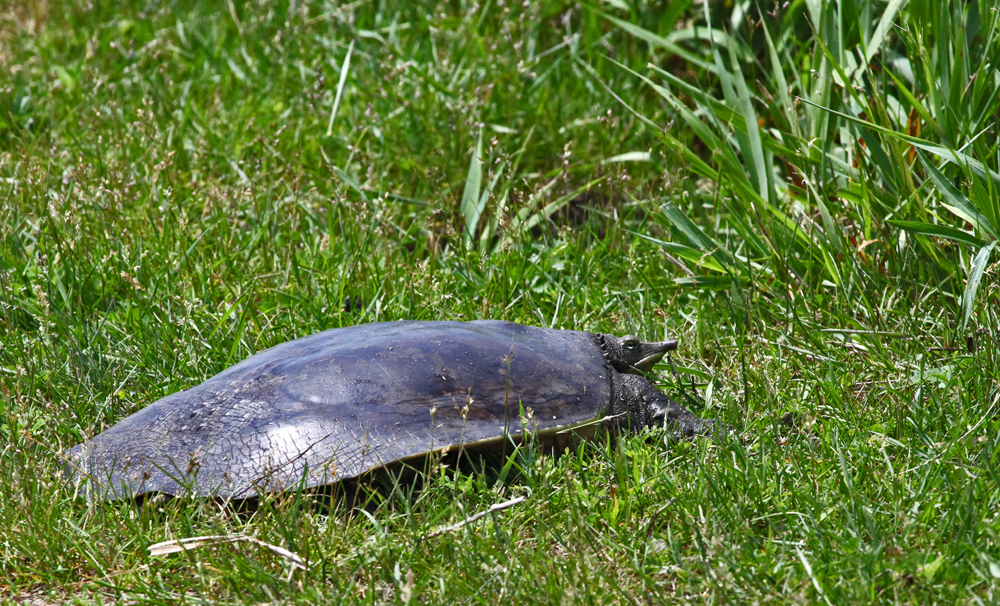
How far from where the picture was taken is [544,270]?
3.56 m

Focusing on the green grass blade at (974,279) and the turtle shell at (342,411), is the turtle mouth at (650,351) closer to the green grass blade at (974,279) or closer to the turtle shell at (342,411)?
the turtle shell at (342,411)

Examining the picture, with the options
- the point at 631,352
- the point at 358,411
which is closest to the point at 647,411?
the point at 631,352

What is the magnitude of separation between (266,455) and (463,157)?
2439 mm

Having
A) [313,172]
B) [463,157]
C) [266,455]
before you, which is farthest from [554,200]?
[266,455]

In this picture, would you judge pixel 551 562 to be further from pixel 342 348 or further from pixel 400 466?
pixel 342 348

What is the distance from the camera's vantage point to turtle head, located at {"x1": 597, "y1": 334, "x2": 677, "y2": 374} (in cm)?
281

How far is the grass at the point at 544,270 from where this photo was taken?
2094 millimetres

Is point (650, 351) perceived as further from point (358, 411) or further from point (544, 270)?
point (358, 411)

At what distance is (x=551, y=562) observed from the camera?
2082mm

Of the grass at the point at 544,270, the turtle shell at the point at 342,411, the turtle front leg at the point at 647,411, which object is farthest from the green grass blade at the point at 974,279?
the turtle shell at the point at 342,411

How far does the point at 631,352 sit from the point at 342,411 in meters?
0.98

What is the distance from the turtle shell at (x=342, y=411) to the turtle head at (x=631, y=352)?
0.18 m

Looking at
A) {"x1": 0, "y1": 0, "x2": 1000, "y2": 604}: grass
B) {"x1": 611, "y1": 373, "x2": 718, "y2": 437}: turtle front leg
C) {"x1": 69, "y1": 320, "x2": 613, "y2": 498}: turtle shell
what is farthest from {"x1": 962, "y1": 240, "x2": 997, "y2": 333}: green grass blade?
{"x1": 69, "y1": 320, "x2": 613, "y2": 498}: turtle shell

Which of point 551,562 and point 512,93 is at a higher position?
point 512,93
